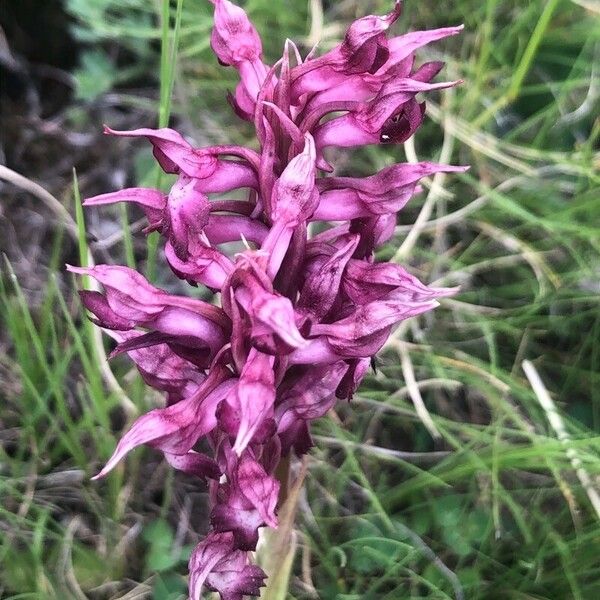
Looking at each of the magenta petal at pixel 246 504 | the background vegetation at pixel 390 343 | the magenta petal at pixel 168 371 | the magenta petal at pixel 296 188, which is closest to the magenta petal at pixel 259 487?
the magenta petal at pixel 246 504

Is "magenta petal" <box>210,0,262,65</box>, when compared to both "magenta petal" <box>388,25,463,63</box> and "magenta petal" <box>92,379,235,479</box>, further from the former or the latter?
"magenta petal" <box>92,379,235,479</box>

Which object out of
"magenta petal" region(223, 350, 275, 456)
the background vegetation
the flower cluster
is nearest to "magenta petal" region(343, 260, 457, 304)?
the flower cluster

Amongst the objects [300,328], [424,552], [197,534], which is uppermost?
[300,328]

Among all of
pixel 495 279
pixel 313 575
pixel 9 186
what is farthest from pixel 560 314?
pixel 9 186

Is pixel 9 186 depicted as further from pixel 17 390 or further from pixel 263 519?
pixel 263 519

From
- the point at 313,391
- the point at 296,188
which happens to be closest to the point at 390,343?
the point at 313,391

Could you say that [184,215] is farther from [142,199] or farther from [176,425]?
[176,425]
